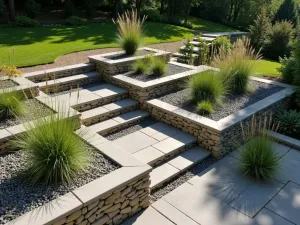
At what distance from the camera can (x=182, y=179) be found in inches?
156

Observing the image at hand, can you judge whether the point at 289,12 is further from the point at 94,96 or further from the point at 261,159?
the point at 261,159

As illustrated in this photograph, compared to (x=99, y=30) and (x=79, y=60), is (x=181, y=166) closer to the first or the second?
(x=79, y=60)

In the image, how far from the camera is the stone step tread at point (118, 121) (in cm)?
Result: 470

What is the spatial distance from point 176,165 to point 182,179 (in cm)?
25

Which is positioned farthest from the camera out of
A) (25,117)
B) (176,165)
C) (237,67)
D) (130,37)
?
(130,37)

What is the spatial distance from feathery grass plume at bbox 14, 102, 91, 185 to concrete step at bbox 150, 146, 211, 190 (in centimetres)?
120

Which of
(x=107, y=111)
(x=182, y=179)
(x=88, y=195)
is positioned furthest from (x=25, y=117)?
(x=182, y=179)

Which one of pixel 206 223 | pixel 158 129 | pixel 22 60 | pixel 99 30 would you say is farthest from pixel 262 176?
pixel 99 30

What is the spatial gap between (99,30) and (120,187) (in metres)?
10.7

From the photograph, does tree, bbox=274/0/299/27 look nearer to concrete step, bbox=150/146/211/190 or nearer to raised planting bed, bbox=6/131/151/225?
concrete step, bbox=150/146/211/190

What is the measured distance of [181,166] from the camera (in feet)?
13.5

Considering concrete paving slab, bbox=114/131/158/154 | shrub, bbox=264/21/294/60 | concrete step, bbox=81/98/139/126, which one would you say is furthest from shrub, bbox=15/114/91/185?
shrub, bbox=264/21/294/60

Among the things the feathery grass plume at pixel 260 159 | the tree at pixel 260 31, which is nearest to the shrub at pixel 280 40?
the tree at pixel 260 31

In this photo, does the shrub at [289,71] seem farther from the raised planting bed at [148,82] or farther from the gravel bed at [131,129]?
the gravel bed at [131,129]
